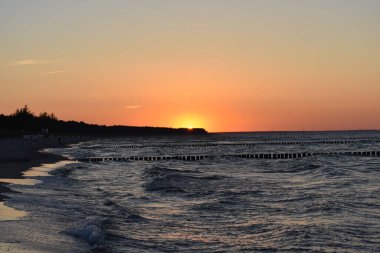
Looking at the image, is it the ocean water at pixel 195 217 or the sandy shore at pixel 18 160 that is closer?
the ocean water at pixel 195 217

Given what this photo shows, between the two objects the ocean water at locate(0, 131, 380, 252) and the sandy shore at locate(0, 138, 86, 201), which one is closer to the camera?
the ocean water at locate(0, 131, 380, 252)

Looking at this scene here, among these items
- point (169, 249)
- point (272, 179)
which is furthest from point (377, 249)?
point (272, 179)

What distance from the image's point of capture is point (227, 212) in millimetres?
17641

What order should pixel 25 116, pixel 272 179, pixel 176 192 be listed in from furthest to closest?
1. pixel 25 116
2. pixel 272 179
3. pixel 176 192

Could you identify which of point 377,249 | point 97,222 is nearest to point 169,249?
point 97,222

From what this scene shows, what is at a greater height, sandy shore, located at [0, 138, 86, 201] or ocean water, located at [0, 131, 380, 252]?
sandy shore, located at [0, 138, 86, 201]

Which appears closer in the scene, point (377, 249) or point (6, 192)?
point (377, 249)

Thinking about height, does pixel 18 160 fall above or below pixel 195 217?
above

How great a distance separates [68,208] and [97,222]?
9.98 feet

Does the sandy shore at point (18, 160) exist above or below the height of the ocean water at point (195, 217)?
above

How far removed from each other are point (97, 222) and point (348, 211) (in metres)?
8.23

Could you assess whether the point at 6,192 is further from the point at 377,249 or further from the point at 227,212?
the point at 377,249

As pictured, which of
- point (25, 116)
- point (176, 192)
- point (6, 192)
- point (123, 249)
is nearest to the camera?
point (123, 249)

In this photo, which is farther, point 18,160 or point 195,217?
A: point 18,160
